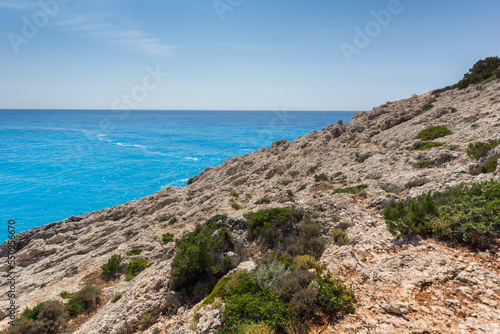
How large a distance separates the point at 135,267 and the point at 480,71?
142 ft

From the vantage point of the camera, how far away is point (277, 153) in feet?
102

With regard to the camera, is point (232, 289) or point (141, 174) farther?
point (141, 174)

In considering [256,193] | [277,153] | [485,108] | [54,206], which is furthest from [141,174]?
[485,108]

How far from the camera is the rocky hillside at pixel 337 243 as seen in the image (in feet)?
18.2

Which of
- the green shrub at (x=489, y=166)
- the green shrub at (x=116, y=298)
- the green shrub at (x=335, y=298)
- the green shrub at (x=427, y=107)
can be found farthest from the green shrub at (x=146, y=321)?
the green shrub at (x=427, y=107)

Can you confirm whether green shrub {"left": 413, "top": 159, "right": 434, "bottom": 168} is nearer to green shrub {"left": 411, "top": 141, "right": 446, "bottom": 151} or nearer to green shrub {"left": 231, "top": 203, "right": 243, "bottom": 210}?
green shrub {"left": 411, "top": 141, "right": 446, "bottom": 151}

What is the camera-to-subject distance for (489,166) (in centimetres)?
1014

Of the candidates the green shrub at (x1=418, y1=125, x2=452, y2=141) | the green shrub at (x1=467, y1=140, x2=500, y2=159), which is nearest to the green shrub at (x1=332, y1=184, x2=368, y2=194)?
the green shrub at (x1=467, y1=140, x2=500, y2=159)

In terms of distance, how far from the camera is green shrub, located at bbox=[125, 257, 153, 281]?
1341 centimetres

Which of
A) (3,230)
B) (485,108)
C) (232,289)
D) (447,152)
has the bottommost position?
(3,230)

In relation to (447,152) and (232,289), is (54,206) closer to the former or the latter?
(232,289)

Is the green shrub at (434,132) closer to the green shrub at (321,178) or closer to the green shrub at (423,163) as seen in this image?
the green shrub at (423,163)

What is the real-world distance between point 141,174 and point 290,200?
49.6 metres

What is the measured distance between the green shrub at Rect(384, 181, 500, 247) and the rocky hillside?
0.43m
